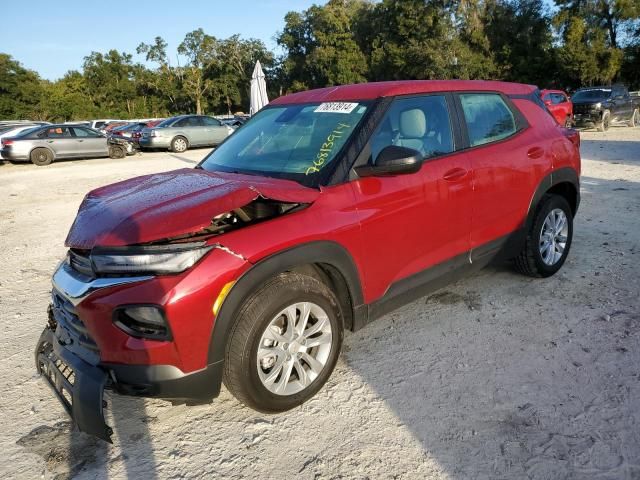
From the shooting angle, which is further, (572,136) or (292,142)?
(572,136)

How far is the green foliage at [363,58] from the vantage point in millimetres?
37031

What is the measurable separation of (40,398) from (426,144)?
300cm

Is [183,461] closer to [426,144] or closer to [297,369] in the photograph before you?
[297,369]

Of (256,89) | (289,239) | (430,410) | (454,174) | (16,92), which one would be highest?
(16,92)

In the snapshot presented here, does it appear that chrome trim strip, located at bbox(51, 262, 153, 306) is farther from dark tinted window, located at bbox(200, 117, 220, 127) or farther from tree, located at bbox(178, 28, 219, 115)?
tree, located at bbox(178, 28, 219, 115)

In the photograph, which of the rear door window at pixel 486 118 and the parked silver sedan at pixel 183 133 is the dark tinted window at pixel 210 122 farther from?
the rear door window at pixel 486 118

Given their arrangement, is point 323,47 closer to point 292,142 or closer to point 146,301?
point 292,142

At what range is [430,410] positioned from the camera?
2.66 m

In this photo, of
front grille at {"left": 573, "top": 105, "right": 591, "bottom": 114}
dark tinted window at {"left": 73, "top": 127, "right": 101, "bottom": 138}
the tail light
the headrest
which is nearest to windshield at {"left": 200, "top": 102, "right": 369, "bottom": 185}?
the headrest

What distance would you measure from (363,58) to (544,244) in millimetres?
52510

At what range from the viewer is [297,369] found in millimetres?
2709

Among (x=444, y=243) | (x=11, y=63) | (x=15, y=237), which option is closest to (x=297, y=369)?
(x=444, y=243)

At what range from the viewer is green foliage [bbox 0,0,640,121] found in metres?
37.0

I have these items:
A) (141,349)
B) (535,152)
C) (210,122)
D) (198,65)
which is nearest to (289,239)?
(141,349)
